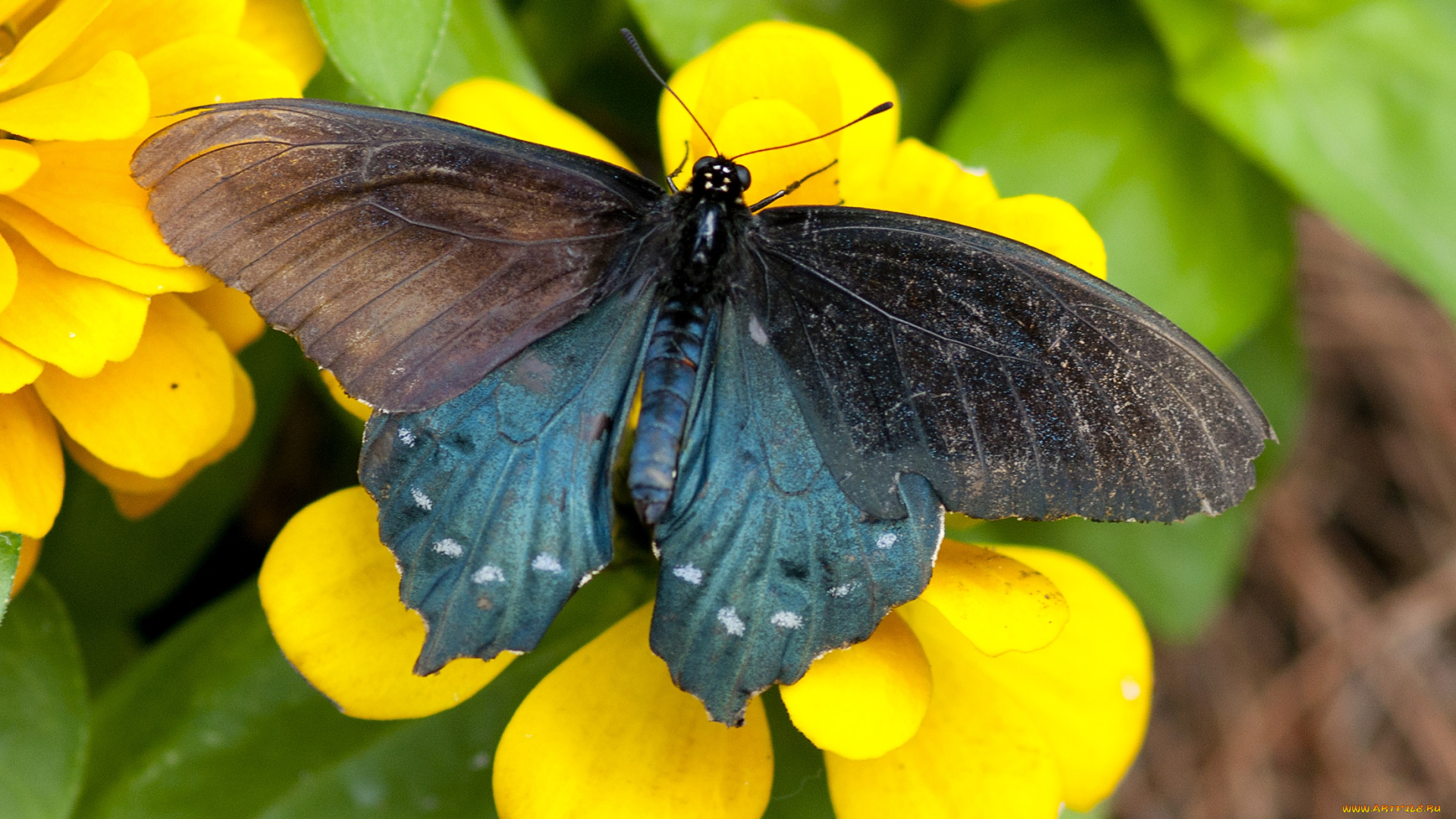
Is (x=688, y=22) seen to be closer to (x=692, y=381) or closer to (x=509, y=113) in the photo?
(x=509, y=113)

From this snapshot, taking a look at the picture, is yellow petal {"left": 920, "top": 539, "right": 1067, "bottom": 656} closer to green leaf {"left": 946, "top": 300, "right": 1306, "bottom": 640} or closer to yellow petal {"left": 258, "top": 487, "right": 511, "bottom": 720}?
yellow petal {"left": 258, "top": 487, "right": 511, "bottom": 720}

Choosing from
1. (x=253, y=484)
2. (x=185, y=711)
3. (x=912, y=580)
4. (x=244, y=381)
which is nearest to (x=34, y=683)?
(x=185, y=711)

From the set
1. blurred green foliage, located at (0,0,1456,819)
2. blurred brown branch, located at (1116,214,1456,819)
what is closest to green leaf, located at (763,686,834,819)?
blurred green foliage, located at (0,0,1456,819)

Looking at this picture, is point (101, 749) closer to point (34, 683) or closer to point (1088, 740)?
point (34, 683)

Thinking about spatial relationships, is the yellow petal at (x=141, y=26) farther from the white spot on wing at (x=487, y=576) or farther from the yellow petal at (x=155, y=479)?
the white spot on wing at (x=487, y=576)

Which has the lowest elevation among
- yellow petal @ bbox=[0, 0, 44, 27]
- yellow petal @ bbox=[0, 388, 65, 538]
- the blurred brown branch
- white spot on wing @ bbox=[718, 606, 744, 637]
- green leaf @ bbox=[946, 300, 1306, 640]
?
the blurred brown branch

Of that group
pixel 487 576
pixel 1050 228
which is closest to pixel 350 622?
pixel 487 576

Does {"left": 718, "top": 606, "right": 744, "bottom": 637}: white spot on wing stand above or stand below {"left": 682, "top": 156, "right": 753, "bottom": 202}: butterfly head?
below
